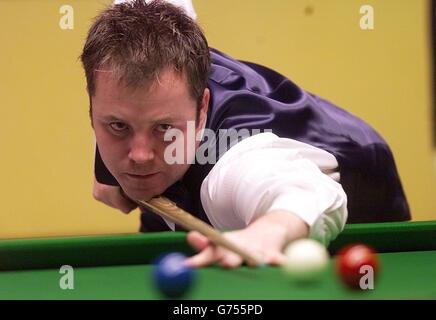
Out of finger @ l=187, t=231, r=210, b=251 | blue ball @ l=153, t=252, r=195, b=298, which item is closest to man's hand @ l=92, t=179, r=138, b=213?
blue ball @ l=153, t=252, r=195, b=298

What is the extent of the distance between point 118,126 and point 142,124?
119 mm

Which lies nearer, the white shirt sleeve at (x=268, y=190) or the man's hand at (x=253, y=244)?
the man's hand at (x=253, y=244)

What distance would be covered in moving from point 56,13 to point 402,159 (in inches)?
76.1

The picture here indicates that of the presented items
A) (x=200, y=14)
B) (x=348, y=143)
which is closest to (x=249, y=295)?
(x=348, y=143)

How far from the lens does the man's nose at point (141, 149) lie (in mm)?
2779

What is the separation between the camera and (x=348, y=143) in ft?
10.8

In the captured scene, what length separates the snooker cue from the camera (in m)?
1.80

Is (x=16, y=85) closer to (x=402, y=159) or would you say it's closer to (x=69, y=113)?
(x=69, y=113)

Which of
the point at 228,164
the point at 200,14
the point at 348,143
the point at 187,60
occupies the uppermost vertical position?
the point at 200,14

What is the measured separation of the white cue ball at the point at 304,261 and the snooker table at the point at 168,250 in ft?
0.18

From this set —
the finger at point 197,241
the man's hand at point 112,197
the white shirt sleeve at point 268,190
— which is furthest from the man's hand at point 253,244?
the man's hand at point 112,197

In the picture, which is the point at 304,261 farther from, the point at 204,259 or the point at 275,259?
the point at 204,259

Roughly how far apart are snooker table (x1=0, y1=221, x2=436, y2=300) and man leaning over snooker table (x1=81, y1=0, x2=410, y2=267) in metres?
0.20
